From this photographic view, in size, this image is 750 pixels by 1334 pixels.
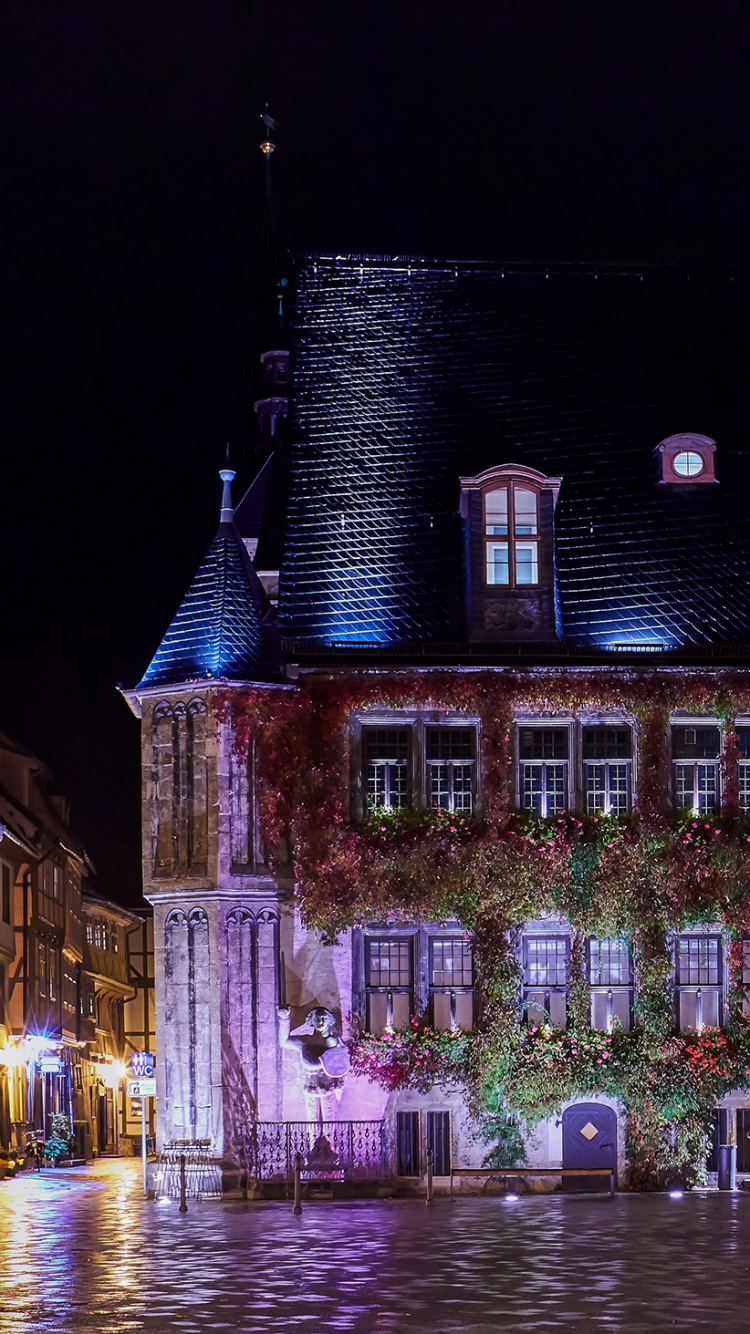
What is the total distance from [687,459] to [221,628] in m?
9.92

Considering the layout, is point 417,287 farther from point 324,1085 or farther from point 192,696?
point 324,1085

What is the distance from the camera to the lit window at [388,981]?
127 ft

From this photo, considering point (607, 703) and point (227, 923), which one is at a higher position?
point (607, 703)

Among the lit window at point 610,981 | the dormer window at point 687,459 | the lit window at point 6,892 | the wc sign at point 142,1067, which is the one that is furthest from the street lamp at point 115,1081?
the dormer window at point 687,459

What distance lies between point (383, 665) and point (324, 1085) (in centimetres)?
729

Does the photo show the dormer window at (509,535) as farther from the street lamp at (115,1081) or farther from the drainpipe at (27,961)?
the street lamp at (115,1081)

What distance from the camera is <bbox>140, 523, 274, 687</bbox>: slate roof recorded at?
38.6m

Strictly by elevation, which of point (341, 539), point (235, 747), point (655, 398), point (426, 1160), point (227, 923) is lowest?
point (426, 1160)

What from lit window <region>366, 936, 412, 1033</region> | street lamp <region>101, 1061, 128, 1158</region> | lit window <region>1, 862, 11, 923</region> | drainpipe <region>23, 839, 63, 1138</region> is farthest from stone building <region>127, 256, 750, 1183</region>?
street lamp <region>101, 1061, 128, 1158</region>

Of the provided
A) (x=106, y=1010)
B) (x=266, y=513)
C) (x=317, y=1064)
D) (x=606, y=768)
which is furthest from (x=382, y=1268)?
(x=106, y=1010)

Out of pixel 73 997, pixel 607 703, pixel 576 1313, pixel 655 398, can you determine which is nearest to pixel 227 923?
pixel 607 703

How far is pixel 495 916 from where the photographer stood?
3847 centimetres

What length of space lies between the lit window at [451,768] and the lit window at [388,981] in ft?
8.29

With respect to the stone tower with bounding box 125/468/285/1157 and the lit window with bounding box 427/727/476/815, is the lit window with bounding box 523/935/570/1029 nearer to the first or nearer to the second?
the lit window with bounding box 427/727/476/815
